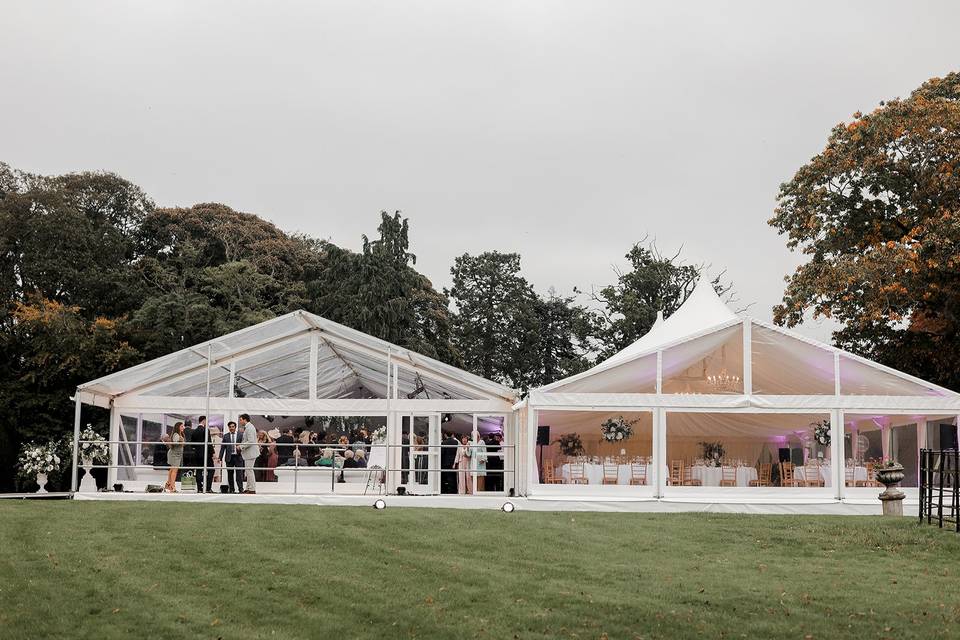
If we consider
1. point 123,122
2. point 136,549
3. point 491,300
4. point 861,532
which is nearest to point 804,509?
point 861,532

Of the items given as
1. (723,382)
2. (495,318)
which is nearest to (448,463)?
(723,382)

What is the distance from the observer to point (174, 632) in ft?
29.1

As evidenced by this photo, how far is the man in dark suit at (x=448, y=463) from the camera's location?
71.6 feet

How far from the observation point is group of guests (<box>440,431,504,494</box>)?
21.5m

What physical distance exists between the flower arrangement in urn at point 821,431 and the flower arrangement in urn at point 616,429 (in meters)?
3.30

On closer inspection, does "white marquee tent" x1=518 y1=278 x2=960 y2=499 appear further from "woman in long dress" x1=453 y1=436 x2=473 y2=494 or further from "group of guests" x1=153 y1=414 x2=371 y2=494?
"group of guests" x1=153 y1=414 x2=371 y2=494

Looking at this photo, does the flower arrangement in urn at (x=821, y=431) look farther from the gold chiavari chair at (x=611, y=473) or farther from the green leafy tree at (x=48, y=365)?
the green leafy tree at (x=48, y=365)

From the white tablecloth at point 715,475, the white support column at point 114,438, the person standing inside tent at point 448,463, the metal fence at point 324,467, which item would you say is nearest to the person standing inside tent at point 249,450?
the metal fence at point 324,467

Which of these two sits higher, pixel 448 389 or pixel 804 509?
pixel 448 389

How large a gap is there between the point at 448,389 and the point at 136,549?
33.0 ft

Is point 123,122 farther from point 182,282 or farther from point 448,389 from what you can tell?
point 448,389

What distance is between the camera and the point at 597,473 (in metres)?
20.2

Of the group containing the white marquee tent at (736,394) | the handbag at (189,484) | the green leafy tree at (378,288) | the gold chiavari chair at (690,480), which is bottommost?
the handbag at (189,484)

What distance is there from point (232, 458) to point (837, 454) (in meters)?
10.7
